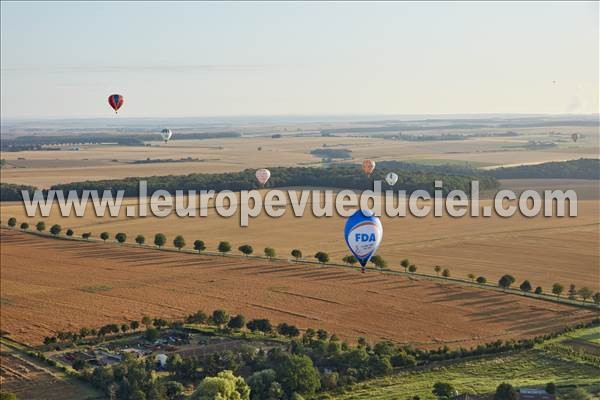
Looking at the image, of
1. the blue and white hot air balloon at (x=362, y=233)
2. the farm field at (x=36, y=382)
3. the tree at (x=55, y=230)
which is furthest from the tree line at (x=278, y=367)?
the tree at (x=55, y=230)

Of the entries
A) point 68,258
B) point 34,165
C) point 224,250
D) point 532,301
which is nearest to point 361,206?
point 224,250

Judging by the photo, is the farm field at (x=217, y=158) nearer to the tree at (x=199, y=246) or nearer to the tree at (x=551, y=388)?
the tree at (x=199, y=246)

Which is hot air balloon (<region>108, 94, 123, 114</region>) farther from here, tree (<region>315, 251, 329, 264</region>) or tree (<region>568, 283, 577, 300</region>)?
tree (<region>568, 283, 577, 300</region>)

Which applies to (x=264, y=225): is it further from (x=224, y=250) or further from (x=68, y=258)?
(x=68, y=258)

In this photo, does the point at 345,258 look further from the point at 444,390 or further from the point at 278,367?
the point at 444,390

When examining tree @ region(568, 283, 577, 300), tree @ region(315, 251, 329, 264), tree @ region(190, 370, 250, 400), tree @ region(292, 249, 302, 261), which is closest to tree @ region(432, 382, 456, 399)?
tree @ region(190, 370, 250, 400)

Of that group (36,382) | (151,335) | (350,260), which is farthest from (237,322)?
Result: (350,260)
